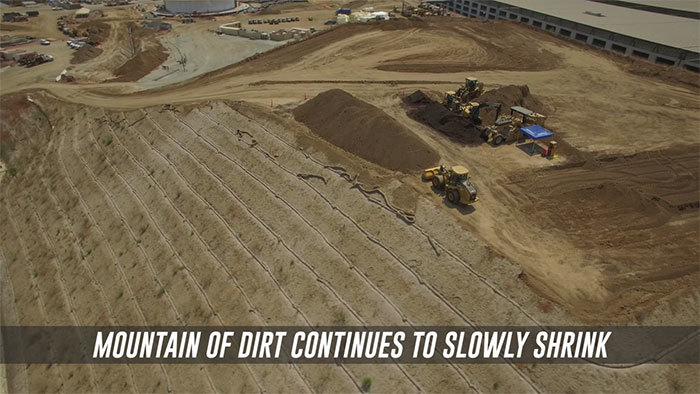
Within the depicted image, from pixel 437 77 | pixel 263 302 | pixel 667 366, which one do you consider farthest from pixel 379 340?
pixel 437 77

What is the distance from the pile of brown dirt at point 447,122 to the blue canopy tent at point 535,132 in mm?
3037

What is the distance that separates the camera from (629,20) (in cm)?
6053

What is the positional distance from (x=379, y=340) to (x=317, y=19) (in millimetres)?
73636

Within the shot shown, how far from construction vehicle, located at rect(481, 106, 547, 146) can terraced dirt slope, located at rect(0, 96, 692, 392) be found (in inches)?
429

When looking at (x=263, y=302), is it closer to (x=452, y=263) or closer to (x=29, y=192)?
(x=452, y=263)

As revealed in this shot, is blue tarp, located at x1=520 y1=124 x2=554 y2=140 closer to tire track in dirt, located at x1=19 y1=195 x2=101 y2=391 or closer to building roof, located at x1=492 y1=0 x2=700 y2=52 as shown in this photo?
tire track in dirt, located at x1=19 y1=195 x2=101 y2=391

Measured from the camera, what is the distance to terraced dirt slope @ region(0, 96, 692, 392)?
18453mm

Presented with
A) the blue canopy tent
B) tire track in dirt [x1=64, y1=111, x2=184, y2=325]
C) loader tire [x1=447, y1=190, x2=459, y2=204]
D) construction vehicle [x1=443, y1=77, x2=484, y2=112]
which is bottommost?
tire track in dirt [x1=64, y1=111, x2=184, y2=325]

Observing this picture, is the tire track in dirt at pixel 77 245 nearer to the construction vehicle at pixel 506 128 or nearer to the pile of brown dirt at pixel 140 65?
the pile of brown dirt at pixel 140 65

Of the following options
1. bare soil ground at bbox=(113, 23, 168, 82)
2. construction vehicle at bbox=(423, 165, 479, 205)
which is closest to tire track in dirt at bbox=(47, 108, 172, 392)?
bare soil ground at bbox=(113, 23, 168, 82)

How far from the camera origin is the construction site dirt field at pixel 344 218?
18.4 meters

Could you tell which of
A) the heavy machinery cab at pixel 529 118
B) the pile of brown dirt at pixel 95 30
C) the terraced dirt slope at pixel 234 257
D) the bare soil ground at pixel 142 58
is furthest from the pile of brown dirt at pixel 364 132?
the pile of brown dirt at pixel 95 30

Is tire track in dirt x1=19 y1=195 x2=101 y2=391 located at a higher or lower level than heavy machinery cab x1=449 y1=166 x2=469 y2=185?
lower

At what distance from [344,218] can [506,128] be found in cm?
1524
